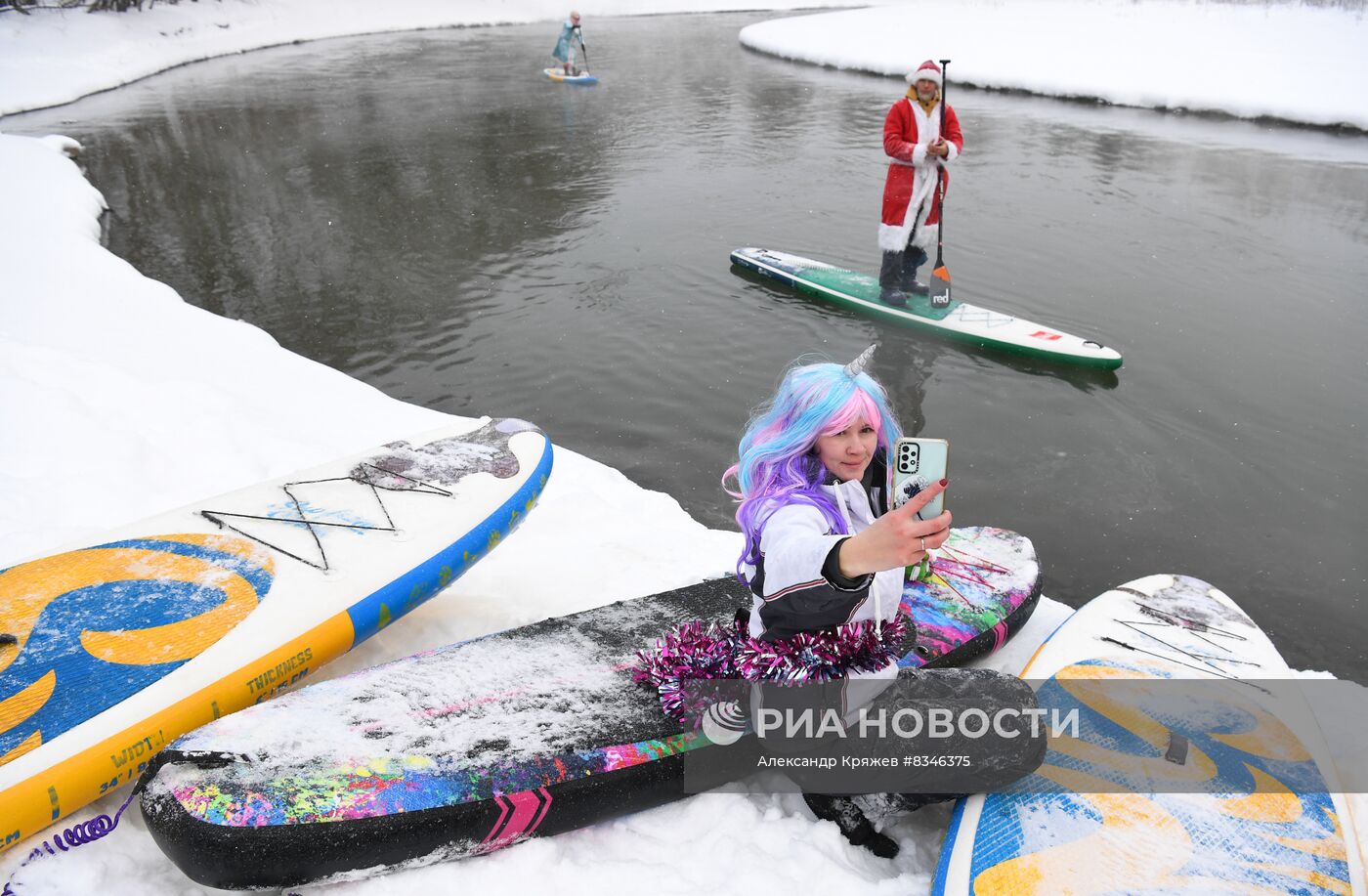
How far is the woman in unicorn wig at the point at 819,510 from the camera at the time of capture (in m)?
2.26

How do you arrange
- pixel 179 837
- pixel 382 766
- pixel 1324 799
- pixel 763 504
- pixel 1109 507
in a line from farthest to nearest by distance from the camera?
pixel 1109 507
pixel 1324 799
pixel 382 766
pixel 763 504
pixel 179 837

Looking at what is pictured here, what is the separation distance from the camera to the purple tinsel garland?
2.64 m

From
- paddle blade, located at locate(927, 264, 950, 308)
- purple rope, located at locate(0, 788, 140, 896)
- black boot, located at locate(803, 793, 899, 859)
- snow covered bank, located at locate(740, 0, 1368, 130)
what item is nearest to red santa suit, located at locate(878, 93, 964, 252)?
paddle blade, located at locate(927, 264, 950, 308)

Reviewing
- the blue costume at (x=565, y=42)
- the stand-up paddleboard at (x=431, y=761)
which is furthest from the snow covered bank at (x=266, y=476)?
the blue costume at (x=565, y=42)

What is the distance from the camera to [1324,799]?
2.83 m

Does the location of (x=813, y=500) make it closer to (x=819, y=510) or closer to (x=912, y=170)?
(x=819, y=510)

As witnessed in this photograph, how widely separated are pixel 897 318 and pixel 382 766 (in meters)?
6.89

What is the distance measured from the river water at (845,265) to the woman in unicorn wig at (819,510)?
3.04 meters

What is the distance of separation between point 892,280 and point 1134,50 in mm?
20298

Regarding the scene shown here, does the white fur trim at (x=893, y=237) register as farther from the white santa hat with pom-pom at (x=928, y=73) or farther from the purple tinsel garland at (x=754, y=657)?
the purple tinsel garland at (x=754, y=657)

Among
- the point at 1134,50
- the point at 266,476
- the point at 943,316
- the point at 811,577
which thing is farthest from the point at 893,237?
the point at 1134,50

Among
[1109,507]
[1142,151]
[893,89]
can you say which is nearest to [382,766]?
[1109,507]

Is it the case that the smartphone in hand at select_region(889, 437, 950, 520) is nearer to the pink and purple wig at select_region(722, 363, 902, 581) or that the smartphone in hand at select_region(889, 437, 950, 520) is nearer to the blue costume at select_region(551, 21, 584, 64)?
the pink and purple wig at select_region(722, 363, 902, 581)

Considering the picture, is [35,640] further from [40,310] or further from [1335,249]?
[1335,249]
